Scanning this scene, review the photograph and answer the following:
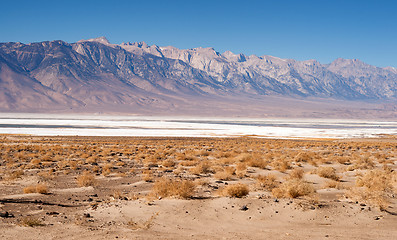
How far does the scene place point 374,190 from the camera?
1270cm

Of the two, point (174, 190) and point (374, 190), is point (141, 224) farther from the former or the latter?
point (374, 190)

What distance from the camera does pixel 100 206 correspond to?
35.7ft

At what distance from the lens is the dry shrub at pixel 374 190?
11189 millimetres

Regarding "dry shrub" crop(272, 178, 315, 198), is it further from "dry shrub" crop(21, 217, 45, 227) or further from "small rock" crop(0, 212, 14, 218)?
"small rock" crop(0, 212, 14, 218)

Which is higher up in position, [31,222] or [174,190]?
[174,190]

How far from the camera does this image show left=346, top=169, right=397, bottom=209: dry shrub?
1119 cm

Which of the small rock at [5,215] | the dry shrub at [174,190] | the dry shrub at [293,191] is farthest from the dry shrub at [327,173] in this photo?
the small rock at [5,215]

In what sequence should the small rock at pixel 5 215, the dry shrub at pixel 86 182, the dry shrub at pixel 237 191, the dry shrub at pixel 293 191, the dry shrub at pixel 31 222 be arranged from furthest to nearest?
the dry shrub at pixel 86 182 → the dry shrub at pixel 237 191 → the dry shrub at pixel 293 191 → the small rock at pixel 5 215 → the dry shrub at pixel 31 222

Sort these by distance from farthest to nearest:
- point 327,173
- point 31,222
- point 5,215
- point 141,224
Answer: point 327,173 → point 5,215 → point 141,224 → point 31,222

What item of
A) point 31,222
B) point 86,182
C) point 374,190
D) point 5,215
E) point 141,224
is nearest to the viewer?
point 31,222

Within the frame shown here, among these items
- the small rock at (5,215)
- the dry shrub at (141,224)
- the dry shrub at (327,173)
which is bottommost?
the dry shrub at (141,224)

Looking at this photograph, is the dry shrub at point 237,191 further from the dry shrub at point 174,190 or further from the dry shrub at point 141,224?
the dry shrub at point 141,224

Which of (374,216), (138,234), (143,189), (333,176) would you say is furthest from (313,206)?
(333,176)

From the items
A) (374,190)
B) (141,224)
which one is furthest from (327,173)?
(141,224)
